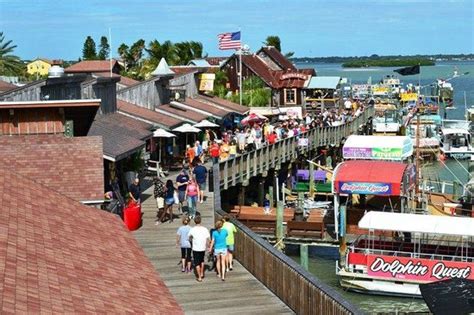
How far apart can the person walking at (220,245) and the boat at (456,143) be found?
173 feet

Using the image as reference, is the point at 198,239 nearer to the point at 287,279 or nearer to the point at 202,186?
the point at 287,279

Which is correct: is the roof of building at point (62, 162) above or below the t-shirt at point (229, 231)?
above

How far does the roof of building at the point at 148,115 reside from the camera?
34625 millimetres

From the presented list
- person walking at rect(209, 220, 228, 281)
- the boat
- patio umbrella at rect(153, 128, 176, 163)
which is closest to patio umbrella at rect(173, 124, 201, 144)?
patio umbrella at rect(153, 128, 176, 163)

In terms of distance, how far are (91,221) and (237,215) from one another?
16815 mm

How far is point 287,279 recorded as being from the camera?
14945 millimetres

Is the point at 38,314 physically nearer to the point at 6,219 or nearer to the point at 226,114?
Answer: the point at 6,219

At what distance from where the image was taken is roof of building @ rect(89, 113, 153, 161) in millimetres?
24078

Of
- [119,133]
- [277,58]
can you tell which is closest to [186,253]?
[119,133]

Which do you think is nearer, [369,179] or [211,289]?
[211,289]

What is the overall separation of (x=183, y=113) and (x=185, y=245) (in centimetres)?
2365

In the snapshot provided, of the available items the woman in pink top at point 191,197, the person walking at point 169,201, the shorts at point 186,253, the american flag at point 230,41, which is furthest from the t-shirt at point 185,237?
the american flag at point 230,41

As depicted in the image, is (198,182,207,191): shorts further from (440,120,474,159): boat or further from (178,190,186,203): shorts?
(440,120,474,159): boat

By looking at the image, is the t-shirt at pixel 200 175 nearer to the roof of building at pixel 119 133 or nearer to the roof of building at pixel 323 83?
the roof of building at pixel 119 133
